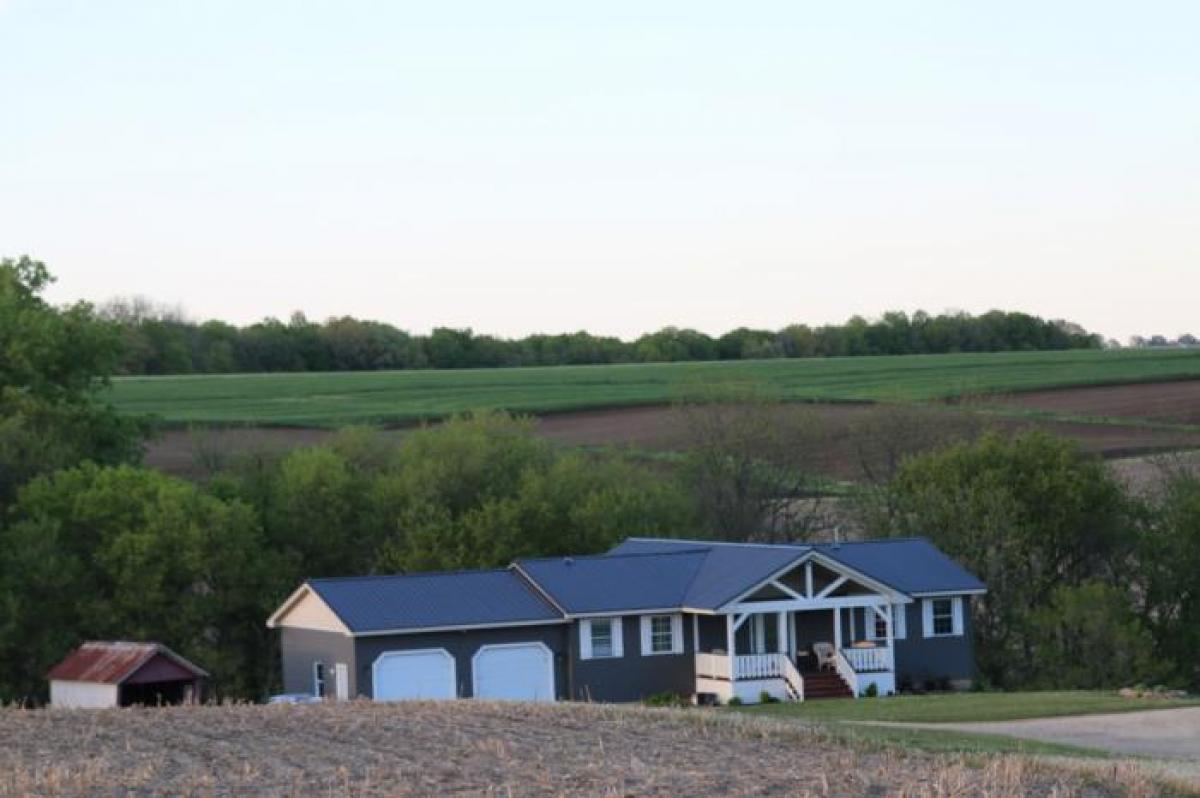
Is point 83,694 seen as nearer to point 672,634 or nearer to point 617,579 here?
point 617,579

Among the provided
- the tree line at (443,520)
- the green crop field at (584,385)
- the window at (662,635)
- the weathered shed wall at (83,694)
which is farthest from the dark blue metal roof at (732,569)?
the green crop field at (584,385)

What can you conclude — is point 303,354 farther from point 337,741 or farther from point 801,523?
point 337,741

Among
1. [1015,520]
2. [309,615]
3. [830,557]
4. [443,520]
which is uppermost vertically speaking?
[443,520]

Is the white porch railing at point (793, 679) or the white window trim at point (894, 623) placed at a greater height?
the white window trim at point (894, 623)

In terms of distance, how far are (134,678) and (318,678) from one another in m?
8.41

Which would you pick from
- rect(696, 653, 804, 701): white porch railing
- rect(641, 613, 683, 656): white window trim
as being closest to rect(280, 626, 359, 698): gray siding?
rect(641, 613, 683, 656): white window trim

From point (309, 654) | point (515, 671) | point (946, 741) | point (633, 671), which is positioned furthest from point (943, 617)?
point (946, 741)

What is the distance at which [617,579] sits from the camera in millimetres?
55125

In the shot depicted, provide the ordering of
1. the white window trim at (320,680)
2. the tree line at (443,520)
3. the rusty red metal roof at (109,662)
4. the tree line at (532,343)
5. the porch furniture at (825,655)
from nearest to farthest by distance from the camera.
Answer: the rusty red metal roof at (109,662) → the white window trim at (320,680) → the porch furniture at (825,655) → the tree line at (443,520) → the tree line at (532,343)

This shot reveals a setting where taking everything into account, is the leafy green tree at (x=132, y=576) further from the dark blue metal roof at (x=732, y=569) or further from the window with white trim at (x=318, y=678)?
the dark blue metal roof at (x=732, y=569)

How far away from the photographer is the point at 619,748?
1148 inches

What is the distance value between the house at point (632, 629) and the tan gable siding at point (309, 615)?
0.05 m

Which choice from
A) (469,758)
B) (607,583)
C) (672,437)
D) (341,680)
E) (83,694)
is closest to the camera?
(469,758)

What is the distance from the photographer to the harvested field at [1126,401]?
9144 centimetres
